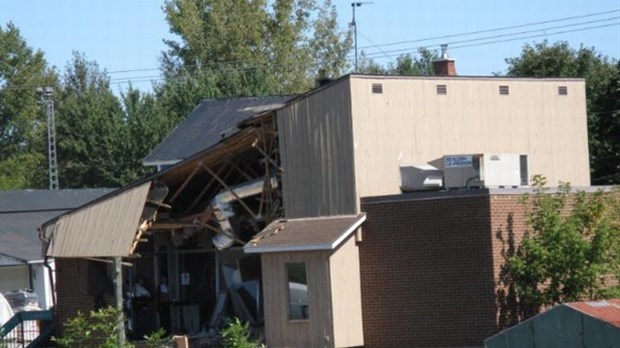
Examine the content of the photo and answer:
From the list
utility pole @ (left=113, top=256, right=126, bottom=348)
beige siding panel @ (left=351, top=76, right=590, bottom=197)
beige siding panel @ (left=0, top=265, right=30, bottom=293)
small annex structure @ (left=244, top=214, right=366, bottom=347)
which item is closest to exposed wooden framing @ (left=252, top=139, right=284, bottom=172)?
small annex structure @ (left=244, top=214, right=366, bottom=347)

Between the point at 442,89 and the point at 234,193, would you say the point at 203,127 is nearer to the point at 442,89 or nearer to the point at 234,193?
the point at 234,193

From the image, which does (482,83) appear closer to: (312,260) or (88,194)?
(312,260)

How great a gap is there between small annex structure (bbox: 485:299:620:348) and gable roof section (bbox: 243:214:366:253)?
5.17 m

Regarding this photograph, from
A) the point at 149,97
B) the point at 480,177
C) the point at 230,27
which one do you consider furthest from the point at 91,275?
the point at 230,27

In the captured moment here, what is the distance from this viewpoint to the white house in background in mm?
48438

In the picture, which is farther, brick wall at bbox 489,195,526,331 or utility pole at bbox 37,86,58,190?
utility pole at bbox 37,86,58,190

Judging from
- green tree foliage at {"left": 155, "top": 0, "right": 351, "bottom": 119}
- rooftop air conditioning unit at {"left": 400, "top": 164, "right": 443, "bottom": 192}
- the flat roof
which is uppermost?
green tree foliage at {"left": 155, "top": 0, "right": 351, "bottom": 119}

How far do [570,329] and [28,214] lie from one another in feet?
116

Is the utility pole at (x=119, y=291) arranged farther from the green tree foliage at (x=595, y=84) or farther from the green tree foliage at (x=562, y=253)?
the green tree foliage at (x=595, y=84)

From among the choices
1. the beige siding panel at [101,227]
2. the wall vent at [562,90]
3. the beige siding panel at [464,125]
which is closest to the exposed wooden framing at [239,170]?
the beige siding panel at [101,227]

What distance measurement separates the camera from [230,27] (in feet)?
254

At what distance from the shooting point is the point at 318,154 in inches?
1118

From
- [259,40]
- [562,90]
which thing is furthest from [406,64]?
[562,90]

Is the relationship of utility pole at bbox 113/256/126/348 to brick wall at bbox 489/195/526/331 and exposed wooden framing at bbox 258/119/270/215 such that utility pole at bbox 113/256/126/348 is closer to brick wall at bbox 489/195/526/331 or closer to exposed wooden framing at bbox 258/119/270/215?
exposed wooden framing at bbox 258/119/270/215
